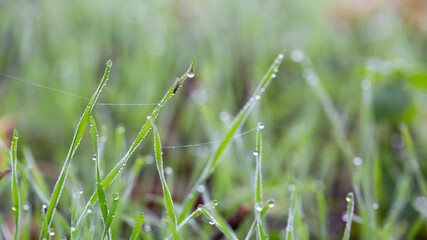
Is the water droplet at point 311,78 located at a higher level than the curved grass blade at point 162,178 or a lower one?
higher

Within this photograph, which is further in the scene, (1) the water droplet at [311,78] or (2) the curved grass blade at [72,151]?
(1) the water droplet at [311,78]

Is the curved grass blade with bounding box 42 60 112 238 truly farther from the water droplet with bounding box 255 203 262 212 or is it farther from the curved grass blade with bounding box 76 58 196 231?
the water droplet with bounding box 255 203 262 212

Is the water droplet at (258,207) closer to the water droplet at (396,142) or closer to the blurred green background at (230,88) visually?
the blurred green background at (230,88)

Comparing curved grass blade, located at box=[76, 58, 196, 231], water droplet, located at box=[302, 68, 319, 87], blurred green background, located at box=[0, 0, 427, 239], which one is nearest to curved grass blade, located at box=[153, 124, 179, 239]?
curved grass blade, located at box=[76, 58, 196, 231]

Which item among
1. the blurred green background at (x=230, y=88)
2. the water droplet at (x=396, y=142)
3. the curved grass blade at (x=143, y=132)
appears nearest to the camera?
the curved grass blade at (x=143, y=132)

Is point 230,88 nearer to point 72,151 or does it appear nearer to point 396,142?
point 396,142

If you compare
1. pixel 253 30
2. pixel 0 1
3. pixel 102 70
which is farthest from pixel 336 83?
pixel 0 1

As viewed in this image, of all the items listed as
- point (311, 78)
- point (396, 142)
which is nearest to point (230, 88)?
point (311, 78)

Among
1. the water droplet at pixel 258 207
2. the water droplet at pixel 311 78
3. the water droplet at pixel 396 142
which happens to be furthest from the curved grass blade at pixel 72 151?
the water droplet at pixel 396 142

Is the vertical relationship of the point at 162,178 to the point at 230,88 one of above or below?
below
